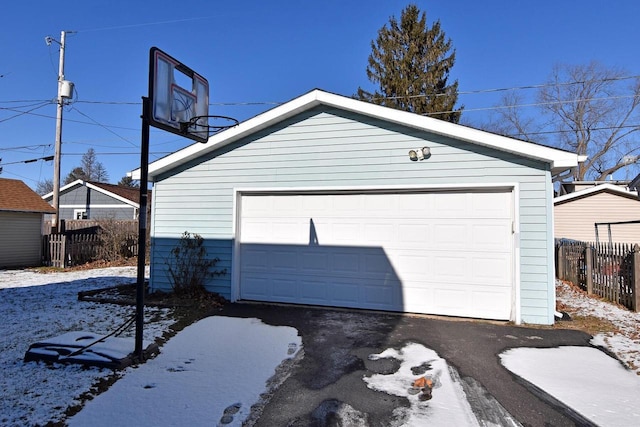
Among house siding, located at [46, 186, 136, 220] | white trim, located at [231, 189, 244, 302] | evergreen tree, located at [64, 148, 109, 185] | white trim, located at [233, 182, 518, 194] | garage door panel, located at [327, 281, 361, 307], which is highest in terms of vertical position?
evergreen tree, located at [64, 148, 109, 185]

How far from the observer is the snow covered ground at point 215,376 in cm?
293

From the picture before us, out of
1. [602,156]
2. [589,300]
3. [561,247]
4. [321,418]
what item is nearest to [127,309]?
[321,418]

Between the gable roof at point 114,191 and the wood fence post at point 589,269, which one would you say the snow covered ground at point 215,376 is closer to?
the wood fence post at point 589,269

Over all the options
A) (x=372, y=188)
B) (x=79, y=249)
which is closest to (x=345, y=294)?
→ (x=372, y=188)

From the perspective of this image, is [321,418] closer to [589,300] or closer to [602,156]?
[589,300]

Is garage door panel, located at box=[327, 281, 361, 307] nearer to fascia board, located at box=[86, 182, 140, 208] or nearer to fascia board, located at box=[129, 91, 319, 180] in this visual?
fascia board, located at box=[129, 91, 319, 180]

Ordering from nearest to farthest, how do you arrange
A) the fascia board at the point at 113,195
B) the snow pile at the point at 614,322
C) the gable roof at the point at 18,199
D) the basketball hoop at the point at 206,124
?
the snow pile at the point at 614,322
the basketball hoop at the point at 206,124
the gable roof at the point at 18,199
the fascia board at the point at 113,195

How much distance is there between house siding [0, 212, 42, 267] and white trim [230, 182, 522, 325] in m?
11.1

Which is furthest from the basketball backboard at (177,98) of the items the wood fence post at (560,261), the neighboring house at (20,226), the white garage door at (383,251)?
the neighboring house at (20,226)

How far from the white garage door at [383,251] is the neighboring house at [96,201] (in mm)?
16849

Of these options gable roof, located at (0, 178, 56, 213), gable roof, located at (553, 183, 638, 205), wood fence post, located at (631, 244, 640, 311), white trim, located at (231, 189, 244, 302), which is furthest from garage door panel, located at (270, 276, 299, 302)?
gable roof, located at (553, 183, 638, 205)

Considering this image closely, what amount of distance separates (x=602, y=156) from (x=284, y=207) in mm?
29446

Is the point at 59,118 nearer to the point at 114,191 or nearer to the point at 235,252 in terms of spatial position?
the point at 114,191

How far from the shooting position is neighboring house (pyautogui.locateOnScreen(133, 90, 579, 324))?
5805 millimetres
